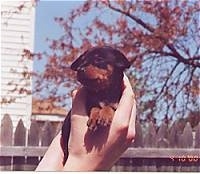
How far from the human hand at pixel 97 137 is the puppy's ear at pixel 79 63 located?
4.6 inches

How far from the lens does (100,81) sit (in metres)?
7.20

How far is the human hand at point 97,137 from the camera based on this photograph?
23.8 feet

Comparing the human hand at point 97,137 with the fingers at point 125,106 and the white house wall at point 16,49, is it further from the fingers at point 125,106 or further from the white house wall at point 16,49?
the white house wall at point 16,49

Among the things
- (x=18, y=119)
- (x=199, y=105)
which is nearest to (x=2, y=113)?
(x=18, y=119)

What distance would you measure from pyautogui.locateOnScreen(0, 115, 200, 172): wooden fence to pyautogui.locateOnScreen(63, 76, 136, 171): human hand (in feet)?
0.19

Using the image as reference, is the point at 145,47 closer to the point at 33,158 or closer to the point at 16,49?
the point at 16,49

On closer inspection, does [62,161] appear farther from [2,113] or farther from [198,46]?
[198,46]

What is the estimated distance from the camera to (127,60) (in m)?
7.29

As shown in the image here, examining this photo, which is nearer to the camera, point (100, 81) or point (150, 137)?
point (100, 81)

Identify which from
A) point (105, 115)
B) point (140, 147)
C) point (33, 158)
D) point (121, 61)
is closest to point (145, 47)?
point (121, 61)

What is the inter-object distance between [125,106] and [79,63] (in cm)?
33

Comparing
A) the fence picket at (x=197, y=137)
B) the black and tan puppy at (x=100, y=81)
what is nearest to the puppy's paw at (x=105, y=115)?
the black and tan puppy at (x=100, y=81)

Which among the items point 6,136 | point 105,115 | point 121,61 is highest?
point 121,61
